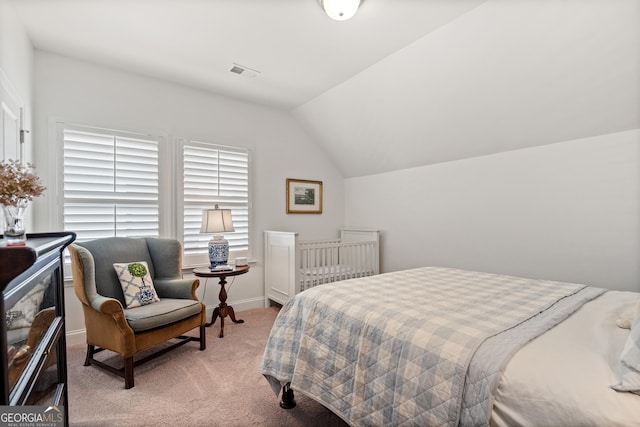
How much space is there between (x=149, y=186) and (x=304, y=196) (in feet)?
6.32

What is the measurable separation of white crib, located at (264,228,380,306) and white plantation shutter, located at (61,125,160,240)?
134 cm

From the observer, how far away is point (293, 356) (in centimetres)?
168

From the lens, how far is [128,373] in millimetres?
2107

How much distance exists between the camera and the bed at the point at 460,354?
90 cm

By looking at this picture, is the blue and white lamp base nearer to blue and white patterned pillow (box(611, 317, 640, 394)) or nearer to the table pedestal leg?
the table pedestal leg

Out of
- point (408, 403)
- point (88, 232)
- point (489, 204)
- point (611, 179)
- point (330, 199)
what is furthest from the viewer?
point (330, 199)

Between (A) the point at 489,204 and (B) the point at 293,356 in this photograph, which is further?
(A) the point at 489,204

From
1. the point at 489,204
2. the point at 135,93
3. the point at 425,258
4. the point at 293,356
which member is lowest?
the point at 293,356

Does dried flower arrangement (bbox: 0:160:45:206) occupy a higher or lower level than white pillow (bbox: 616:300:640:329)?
higher

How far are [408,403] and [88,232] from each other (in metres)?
3.08

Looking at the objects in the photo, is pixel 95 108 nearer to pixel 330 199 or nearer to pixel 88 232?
pixel 88 232

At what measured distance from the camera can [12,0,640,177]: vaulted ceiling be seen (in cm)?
210

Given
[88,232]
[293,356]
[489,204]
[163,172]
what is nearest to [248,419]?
[293,356]

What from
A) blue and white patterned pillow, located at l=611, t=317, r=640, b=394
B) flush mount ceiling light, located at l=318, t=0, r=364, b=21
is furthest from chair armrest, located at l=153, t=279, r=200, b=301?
blue and white patterned pillow, located at l=611, t=317, r=640, b=394
